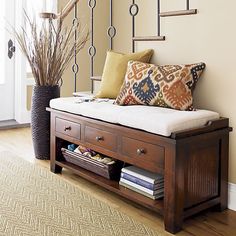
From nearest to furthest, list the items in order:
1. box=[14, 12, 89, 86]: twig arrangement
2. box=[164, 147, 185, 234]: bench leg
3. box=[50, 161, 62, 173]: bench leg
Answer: box=[164, 147, 185, 234]: bench leg < box=[50, 161, 62, 173]: bench leg < box=[14, 12, 89, 86]: twig arrangement

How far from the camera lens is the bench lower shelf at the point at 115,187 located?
211cm

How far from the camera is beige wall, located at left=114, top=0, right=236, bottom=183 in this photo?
224cm

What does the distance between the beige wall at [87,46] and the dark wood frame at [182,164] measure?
2274mm

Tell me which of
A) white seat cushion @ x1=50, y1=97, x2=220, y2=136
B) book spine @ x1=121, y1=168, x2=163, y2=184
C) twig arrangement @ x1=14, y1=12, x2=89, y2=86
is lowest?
book spine @ x1=121, y1=168, x2=163, y2=184

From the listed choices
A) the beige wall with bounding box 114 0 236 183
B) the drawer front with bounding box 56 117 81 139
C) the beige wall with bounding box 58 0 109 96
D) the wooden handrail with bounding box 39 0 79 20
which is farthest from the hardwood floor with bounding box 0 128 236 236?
the beige wall with bounding box 58 0 109 96

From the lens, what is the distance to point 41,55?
3176 mm

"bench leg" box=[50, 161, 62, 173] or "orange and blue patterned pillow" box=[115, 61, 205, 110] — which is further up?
"orange and blue patterned pillow" box=[115, 61, 205, 110]

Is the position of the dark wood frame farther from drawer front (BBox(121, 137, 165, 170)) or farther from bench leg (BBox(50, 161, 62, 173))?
bench leg (BBox(50, 161, 62, 173))

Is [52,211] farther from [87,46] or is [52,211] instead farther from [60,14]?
[87,46]

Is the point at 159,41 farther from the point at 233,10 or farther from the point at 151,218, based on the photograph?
the point at 151,218

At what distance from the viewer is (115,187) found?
2371 mm

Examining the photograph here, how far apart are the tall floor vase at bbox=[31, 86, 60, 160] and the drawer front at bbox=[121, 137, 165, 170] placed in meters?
1.19

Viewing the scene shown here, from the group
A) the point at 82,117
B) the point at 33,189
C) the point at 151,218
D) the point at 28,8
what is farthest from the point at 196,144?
the point at 28,8

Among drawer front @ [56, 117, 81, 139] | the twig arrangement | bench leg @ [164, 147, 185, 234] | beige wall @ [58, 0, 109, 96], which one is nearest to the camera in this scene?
bench leg @ [164, 147, 185, 234]
